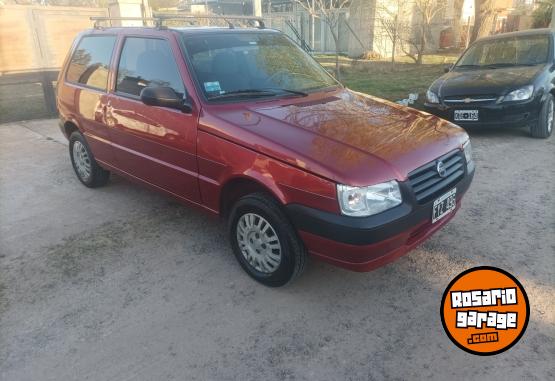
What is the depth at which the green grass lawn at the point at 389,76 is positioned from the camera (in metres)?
10.4

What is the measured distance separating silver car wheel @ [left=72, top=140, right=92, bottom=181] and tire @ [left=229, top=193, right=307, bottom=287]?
2.61 metres

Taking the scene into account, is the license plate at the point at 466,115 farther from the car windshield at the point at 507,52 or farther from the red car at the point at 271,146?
the red car at the point at 271,146

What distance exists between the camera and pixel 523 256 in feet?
11.3

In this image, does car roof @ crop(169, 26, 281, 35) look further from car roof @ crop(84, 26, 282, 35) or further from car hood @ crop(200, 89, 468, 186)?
car hood @ crop(200, 89, 468, 186)

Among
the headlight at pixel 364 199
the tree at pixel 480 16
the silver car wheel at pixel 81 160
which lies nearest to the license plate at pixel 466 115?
the headlight at pixel 364 199

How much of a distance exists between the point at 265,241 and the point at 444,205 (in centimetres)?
126

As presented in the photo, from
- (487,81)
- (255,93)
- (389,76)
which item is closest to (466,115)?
(487,81)

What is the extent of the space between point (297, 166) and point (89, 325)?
5.56ft

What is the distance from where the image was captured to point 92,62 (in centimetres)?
465

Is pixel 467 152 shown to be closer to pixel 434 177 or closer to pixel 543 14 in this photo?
pixel 434 177

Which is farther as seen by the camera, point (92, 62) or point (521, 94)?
point (521, 94)

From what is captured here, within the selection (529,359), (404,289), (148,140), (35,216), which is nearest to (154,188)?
(148,140)

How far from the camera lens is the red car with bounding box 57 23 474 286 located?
2.66 meters

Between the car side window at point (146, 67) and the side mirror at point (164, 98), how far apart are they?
12 centimetres
